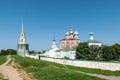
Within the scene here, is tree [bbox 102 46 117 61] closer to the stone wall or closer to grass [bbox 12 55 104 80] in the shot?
the stone wall

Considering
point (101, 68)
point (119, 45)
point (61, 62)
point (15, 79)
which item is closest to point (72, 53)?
point (119, 45)

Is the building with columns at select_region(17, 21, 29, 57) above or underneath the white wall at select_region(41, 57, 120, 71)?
above

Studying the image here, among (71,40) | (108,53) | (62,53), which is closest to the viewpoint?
(108,53)

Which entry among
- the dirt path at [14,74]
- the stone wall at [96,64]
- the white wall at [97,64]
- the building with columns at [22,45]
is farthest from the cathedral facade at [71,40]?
the dirt path at [14,74]

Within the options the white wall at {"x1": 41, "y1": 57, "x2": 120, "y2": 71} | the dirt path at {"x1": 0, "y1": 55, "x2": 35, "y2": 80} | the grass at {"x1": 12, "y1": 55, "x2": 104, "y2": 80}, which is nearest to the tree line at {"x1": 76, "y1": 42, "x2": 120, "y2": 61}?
the white wall at {"x1": 41, "y1": 57, "x2": 120, "y2": 71}

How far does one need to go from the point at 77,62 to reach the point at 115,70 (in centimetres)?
1062

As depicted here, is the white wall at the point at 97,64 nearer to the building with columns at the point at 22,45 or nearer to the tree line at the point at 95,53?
the tree line at the point at 95,53

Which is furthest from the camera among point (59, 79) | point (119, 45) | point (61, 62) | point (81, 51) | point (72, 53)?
point (72, 53)

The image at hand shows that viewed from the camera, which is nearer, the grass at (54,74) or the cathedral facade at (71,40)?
the grass at (54,74)

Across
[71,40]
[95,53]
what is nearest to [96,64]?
[95,53]

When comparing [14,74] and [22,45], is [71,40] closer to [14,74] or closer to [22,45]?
[22,45]

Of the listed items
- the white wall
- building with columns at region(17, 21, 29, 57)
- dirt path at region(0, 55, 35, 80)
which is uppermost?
building with columns at region(17, 21, 29, 57)

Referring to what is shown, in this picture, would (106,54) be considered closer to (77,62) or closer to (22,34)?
(77,62)

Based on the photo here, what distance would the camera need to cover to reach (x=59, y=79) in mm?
18844
